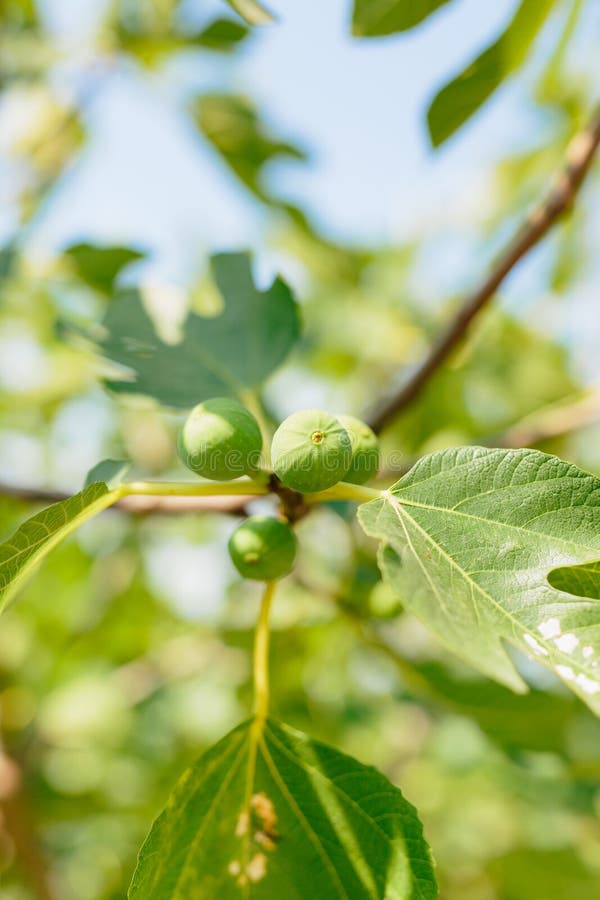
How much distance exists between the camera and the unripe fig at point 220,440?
1167 millimetres

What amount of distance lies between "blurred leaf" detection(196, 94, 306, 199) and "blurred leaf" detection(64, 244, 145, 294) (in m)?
0.61

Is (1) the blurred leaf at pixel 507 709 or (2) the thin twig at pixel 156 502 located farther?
(1) the blurred leaf at pixel 507 709

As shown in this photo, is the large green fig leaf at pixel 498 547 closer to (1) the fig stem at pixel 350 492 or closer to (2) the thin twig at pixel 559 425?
(1) the fig stem at pixel 350 492

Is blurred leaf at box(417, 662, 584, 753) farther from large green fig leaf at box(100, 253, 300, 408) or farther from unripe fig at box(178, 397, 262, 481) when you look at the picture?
unripe fig at box(178, 397, 262, 481)

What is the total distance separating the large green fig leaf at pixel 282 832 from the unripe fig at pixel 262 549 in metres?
0.29

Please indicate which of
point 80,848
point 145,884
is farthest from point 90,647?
point 145,884

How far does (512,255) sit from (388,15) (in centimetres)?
55

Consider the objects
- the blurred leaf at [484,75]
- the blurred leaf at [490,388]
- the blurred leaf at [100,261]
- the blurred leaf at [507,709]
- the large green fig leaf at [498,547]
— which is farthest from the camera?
the blurred leaf at [490,388]

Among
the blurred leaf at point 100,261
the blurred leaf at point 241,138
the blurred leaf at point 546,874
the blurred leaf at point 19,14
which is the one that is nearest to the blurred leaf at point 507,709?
the blurred leaf at point 546,874

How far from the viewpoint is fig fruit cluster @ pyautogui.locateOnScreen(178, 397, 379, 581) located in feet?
3.68

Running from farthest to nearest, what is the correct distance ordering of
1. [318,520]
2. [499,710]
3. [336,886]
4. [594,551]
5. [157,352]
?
[318,520] → [499,710] → [157,352] → [336,886] → [594,551]

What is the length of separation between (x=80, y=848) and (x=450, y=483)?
3.63m

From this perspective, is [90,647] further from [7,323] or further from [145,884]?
[145,884]

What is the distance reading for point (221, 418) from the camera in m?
1.18
